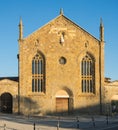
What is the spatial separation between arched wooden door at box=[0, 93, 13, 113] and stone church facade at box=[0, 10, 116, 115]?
0.55 ft

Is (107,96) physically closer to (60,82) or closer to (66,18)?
(60,82)

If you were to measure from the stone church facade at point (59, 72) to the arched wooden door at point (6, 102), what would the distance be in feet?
0.55

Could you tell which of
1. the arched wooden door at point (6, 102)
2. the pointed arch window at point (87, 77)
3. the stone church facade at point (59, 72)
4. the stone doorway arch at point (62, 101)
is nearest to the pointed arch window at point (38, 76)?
the stone church facade at point (59, 72)

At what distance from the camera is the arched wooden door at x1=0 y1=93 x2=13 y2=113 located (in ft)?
211

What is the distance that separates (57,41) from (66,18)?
12.2 feet

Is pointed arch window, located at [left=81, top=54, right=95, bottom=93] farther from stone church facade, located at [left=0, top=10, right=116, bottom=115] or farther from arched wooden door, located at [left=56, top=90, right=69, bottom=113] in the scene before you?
arched wooden door, located at [left=56, top=90, right=69, bottom=113]

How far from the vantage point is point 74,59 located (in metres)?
64.1

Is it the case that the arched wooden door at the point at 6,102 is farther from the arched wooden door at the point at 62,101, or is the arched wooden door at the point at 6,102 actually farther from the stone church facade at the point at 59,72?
the arched wooden door at the point at 62,101

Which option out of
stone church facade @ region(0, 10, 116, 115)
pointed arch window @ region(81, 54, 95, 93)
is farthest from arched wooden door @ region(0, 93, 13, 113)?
pointed arch window @ region(81, 54, 95, 93)

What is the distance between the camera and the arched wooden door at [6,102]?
211ft

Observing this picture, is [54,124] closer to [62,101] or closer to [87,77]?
[62,101]

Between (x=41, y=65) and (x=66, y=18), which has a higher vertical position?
(x=66, y=18)

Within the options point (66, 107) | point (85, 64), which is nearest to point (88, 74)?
point (85, 64)

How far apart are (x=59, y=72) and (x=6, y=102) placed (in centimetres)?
908
